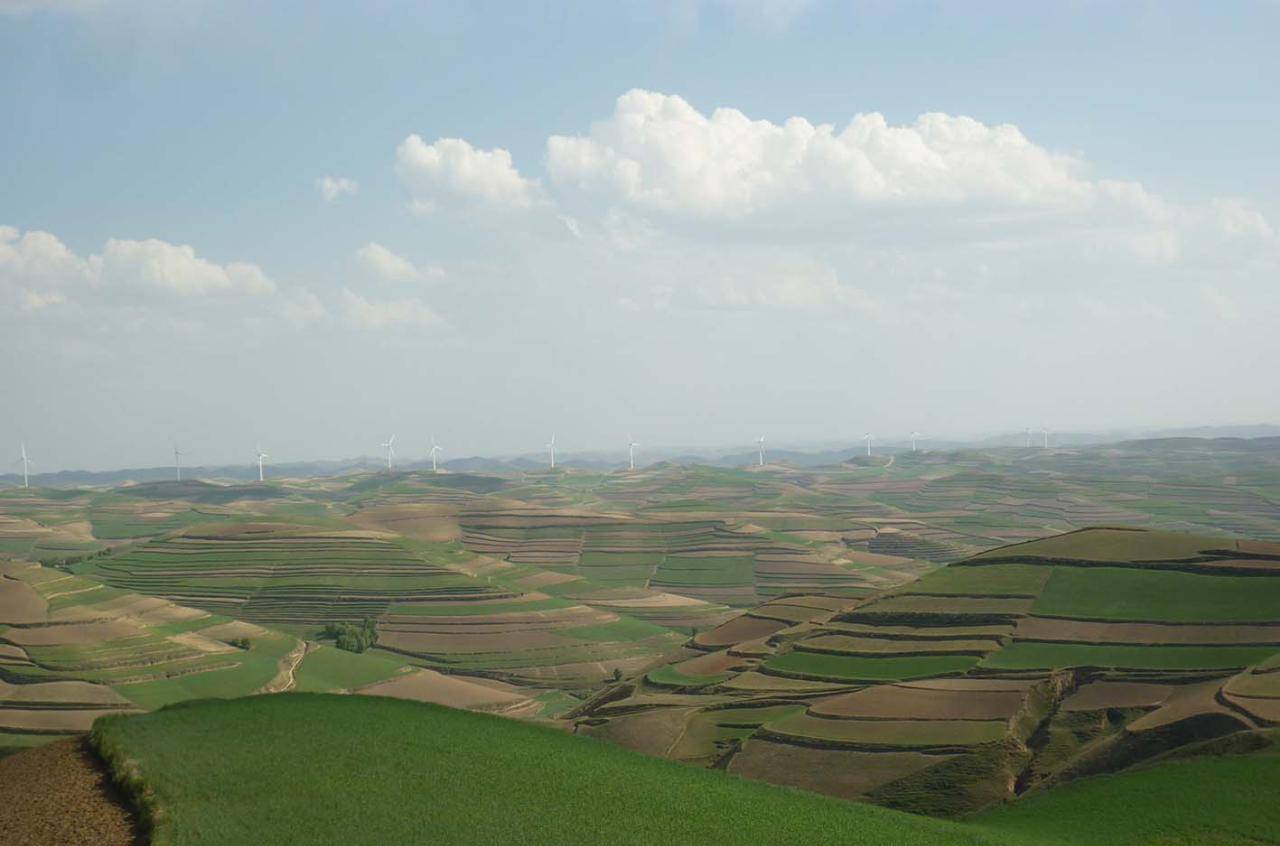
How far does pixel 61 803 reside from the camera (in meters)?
36.8

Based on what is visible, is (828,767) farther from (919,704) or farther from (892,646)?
(892,646)

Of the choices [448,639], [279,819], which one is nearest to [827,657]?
[279,819]

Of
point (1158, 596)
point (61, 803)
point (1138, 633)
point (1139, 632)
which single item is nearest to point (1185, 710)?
point (1138, 633)

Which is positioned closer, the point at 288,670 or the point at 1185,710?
the point at 1185,710

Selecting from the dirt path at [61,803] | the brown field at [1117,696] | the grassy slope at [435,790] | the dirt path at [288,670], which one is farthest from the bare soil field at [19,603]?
the brown field at [1117,696]

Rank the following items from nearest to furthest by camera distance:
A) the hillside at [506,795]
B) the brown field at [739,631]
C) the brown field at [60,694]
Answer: the hillside at [506,795] < the brown field at [60,694] < the brown field at [739,631]

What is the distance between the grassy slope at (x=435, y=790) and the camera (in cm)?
3522

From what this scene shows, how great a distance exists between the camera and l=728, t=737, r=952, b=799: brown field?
56.4 metres

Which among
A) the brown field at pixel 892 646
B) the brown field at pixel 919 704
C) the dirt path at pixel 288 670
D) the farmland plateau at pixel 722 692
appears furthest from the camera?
the dirt path at pixel 288 670

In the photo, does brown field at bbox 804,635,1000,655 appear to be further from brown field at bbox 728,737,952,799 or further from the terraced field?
brown field at bbox 728,737,952,799

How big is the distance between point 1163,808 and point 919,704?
2369cm

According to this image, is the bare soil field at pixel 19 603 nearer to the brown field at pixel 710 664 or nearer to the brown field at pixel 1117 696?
the brown field at pixel 710 664

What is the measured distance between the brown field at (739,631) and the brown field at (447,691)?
72.3 ft

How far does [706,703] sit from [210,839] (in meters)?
48.1
